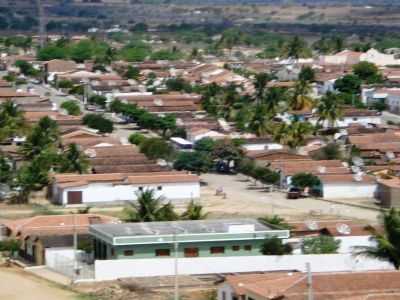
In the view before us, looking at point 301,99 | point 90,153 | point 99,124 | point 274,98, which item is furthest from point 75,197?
point 301,99

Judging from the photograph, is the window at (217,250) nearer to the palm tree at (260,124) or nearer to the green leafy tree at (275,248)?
the green leafy tree at (275,248)

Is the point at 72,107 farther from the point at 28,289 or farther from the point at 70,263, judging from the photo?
the point at 28,289

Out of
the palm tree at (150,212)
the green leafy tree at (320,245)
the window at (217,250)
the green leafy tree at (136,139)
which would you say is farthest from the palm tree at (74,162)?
the window at (217,250)

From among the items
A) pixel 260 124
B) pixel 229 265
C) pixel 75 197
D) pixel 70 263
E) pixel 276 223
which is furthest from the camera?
pixel 260 124

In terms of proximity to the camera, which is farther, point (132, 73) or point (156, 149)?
point (132, 73)

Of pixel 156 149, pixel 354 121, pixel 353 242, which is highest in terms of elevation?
pixel 353 242

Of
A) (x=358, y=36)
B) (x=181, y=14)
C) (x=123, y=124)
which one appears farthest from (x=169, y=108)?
(x=181, y=14)

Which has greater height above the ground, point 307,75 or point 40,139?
point 40,139

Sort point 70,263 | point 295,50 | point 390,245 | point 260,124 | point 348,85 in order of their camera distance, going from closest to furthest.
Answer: point 390,245 < point 70,263 < point 260,124 < point 348,85 < point 295,50

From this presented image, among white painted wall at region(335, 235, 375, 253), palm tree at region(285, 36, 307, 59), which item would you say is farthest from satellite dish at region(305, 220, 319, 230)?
palm tree at region(285, 36, 307, 59)
